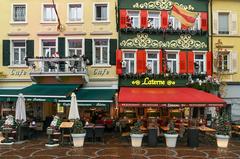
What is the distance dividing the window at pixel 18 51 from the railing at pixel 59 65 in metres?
1.36

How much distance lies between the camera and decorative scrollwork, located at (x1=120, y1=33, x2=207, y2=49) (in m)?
26.1

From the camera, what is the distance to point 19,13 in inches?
1051

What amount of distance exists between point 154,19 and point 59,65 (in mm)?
7700

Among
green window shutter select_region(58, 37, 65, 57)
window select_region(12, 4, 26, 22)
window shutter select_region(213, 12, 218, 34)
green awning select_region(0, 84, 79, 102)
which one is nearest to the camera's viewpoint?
green awning select_region(0, 84, 79, 102)

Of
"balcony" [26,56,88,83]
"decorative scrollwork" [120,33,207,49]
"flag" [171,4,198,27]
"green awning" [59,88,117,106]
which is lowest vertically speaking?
"green awning" [59,88,117,106]

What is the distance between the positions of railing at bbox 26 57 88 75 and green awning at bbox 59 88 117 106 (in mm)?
1434

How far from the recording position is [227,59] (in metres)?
27.0

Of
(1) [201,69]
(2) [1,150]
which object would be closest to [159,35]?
(1) [201,69]

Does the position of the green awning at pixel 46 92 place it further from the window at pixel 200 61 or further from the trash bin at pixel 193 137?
the window at pixel 200 61

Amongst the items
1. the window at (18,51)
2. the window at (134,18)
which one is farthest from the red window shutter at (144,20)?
the window at (18,51)

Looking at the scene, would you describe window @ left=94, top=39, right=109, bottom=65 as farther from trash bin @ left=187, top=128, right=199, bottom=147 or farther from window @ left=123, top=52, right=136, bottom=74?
trash bin @ left=187, top=128, right=199, bottom=147

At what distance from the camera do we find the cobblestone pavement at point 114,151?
16344mm

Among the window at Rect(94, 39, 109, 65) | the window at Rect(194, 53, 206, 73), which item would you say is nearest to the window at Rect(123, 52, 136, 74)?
the window at Rect(94, 39, 109, 65)

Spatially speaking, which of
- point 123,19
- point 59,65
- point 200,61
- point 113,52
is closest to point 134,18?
point 123,19
